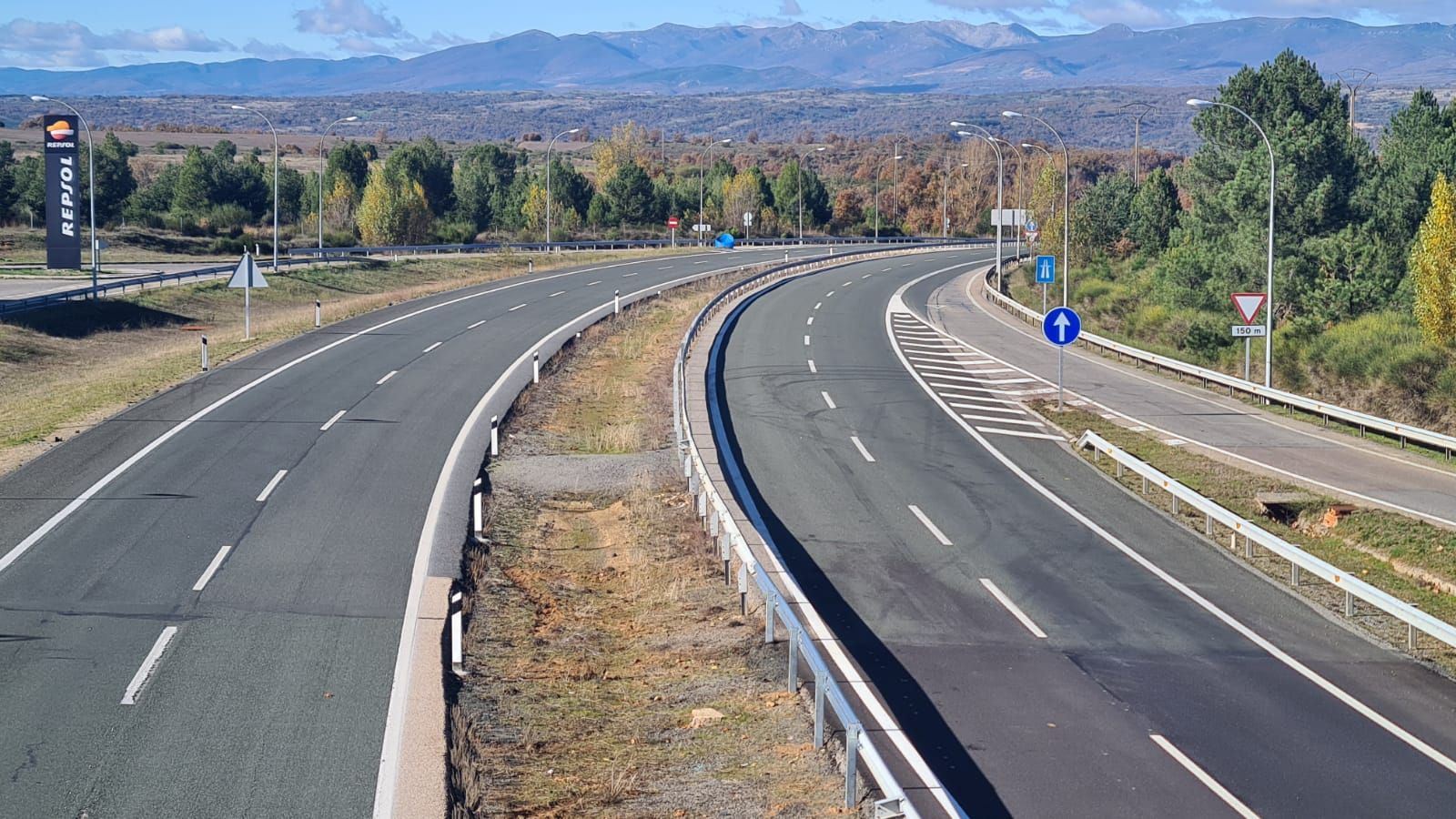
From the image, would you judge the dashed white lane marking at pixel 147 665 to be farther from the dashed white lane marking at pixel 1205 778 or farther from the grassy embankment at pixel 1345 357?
the grassy embankment at pixel 1345 357

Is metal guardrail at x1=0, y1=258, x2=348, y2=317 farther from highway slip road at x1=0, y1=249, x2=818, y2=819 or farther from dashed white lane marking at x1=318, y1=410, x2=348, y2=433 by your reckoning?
dashed white lane marking at x1=318, y1=410, x2=348, y2=433

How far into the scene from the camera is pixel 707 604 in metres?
15.1

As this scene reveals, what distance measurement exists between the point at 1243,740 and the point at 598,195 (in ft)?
333

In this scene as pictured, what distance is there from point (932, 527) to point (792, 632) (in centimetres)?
746

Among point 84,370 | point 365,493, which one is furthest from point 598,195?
point 365,493

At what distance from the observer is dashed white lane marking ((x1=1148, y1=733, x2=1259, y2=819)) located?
9.48 meters

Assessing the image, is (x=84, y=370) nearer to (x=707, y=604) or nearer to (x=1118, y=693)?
(x=707, y=604)

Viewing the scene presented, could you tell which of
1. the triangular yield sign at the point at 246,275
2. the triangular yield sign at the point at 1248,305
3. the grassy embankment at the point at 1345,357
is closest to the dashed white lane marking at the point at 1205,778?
the triangular yield sign at the point at 1248,305

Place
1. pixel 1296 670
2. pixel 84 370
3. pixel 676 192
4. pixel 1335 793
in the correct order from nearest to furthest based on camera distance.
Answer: pixel 1335 793 → pixel 1296 670 → pixel 84 370 → pixel 676 192

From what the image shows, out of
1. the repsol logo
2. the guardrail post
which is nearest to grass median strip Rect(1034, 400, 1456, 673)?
the guardrail post

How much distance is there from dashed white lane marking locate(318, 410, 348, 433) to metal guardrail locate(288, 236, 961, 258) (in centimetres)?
4629

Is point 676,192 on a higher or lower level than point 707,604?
higher

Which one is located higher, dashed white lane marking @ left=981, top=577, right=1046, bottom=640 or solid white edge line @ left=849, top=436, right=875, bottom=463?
solid white edge line @ left=849, top=436, right=875, bottom=463

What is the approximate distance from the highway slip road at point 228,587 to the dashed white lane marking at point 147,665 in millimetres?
26
